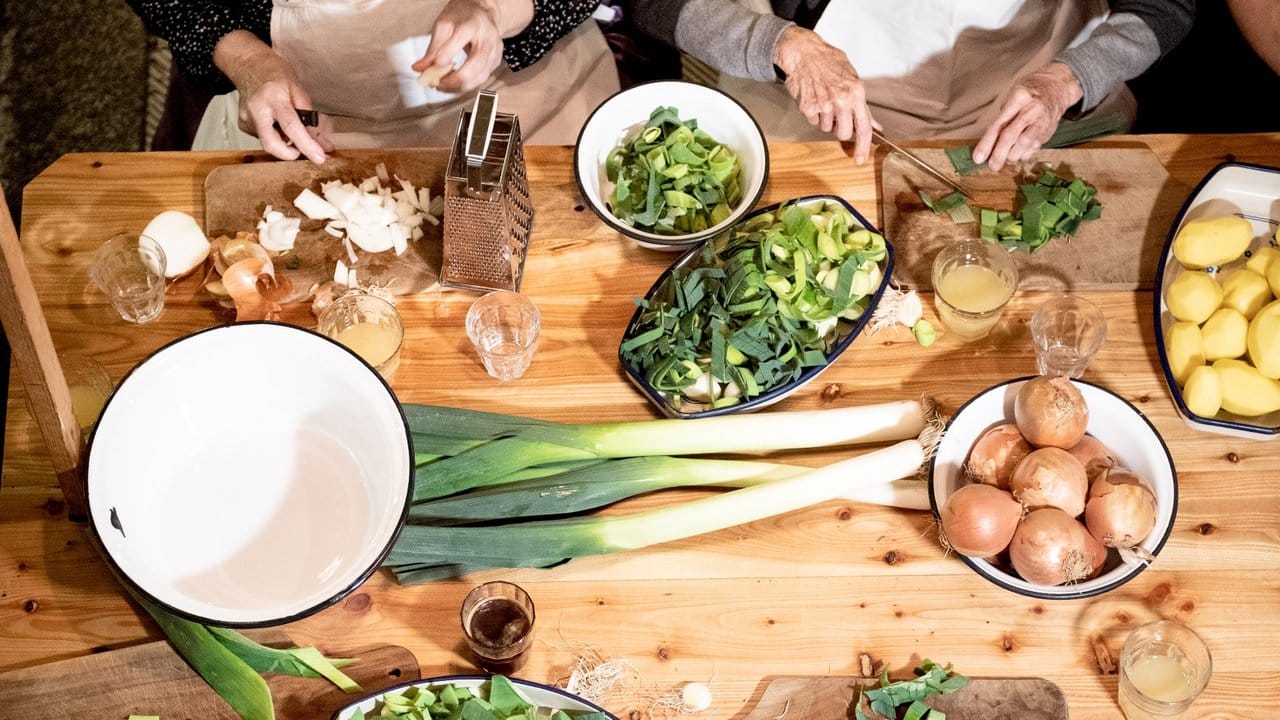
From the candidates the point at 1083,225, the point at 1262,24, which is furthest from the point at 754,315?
the point at 1262,24

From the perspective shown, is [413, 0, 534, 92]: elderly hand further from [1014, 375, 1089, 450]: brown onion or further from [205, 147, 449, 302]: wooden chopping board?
[1014, 375, 1089, 450]: brown onion

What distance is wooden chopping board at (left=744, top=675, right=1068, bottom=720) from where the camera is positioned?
1.35 meters

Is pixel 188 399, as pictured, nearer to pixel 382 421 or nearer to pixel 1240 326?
pixel 382 421

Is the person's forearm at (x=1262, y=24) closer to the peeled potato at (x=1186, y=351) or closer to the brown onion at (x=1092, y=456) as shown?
the peeled potato at (x=1186, y=351)

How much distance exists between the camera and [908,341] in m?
1.62

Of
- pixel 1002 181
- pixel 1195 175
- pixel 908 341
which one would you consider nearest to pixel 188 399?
pixel 908 341

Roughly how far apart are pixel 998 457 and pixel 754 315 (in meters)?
0.39

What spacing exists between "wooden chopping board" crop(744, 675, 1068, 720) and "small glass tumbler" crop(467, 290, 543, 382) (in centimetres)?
59

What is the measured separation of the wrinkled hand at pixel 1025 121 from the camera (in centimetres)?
174

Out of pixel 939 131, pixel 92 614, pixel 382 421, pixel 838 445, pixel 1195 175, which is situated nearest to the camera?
pixel 382 421

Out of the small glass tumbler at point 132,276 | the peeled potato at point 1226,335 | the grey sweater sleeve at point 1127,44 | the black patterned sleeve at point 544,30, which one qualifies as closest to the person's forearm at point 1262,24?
the grey sweater sleeve at point 1127,44

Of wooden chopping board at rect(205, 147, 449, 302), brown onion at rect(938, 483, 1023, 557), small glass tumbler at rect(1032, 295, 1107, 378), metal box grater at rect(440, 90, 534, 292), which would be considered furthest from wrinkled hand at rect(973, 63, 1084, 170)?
wooden chopping board at rect(205, 147, 449, 302)

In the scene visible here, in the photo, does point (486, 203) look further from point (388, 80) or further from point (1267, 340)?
point (1267, 340)

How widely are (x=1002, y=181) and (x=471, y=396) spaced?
0.95 meters
